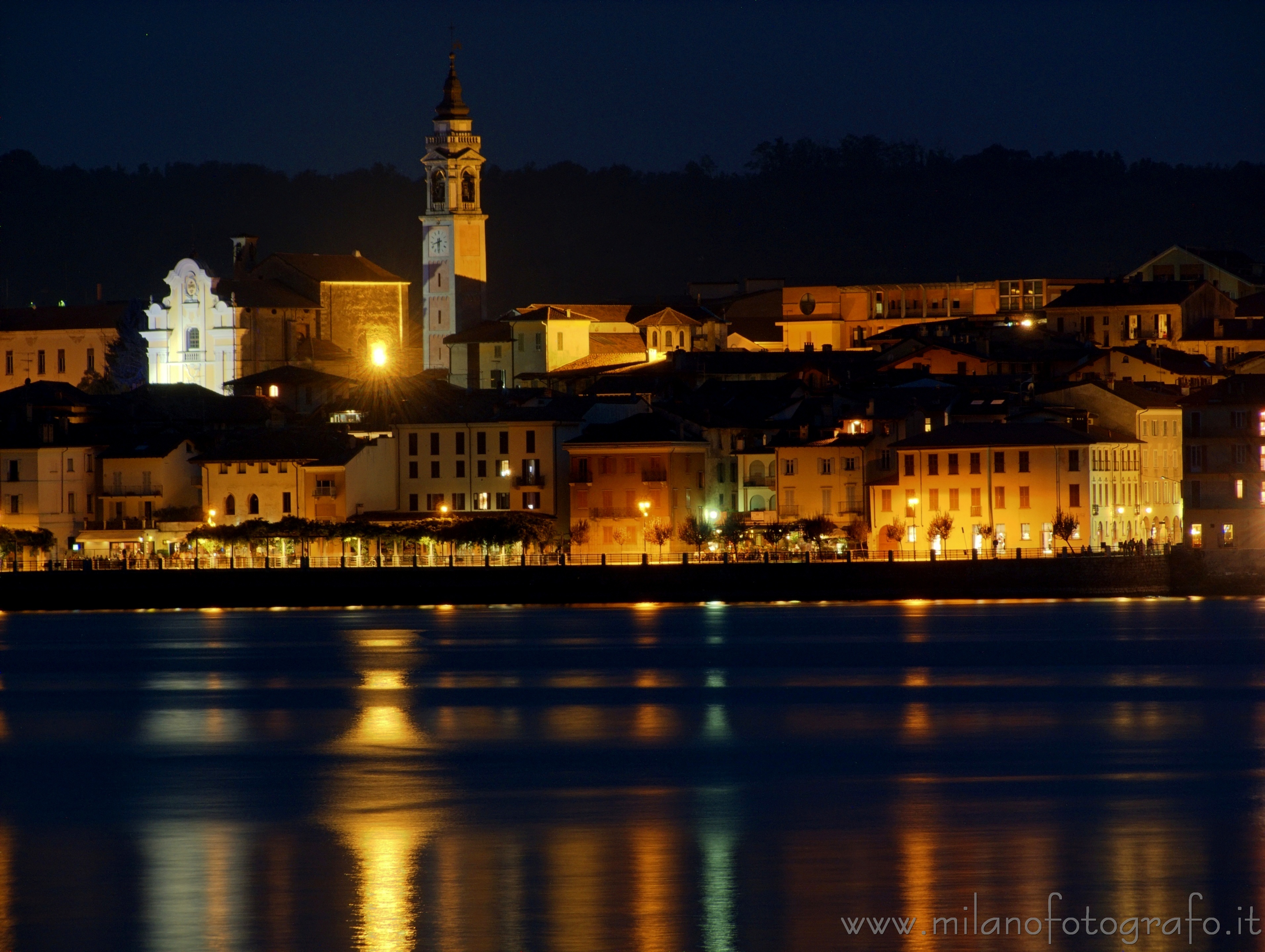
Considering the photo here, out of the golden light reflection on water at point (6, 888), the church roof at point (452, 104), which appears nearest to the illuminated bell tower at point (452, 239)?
the church roof at point (452, 104)

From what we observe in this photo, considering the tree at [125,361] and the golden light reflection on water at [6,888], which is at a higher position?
the tree at [125,361]

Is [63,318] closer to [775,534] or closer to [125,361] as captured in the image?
[125,361]

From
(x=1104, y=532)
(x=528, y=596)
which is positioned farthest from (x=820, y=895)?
(x=1104, y=532)

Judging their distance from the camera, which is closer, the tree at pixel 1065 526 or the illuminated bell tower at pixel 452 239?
the tree at pixel 1065 526

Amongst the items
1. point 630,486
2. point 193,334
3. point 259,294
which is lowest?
point 630,486

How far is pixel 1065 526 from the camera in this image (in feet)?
230

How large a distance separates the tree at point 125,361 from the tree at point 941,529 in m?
48.7

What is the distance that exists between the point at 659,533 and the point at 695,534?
1.07 meters


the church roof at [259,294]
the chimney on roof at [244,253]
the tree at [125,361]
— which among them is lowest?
the tree at [125,361]

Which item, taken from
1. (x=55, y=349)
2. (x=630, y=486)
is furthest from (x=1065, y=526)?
(x=55, y=349)

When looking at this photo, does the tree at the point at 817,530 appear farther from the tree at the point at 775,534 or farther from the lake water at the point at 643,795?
the lake water at the point at 643,795

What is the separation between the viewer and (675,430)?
7575cm

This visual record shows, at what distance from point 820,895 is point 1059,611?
1818 inches

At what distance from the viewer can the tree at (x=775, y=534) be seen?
7169 cm
